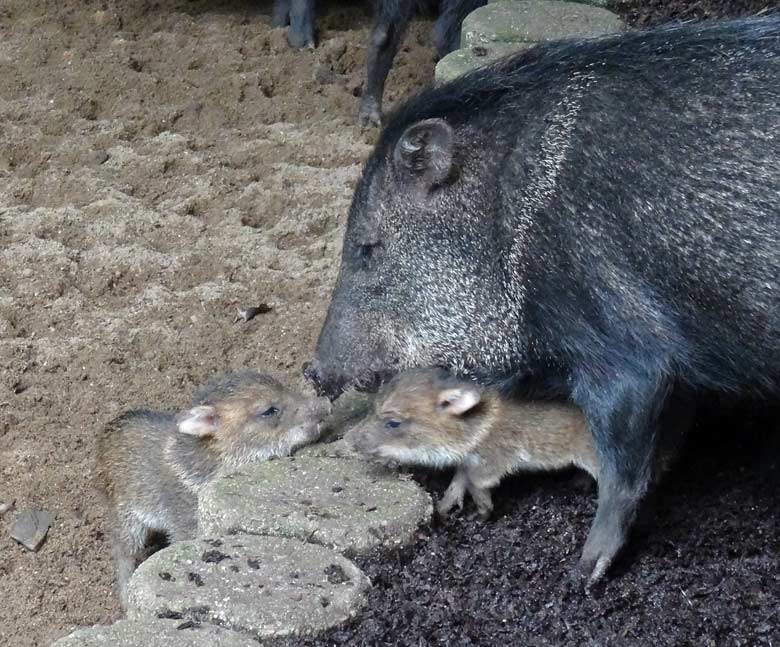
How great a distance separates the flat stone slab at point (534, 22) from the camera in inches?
193

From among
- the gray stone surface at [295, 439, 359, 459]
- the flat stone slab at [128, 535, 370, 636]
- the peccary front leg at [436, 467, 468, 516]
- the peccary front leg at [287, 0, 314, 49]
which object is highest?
the peccary front leg at [287, 0, 314, 49]

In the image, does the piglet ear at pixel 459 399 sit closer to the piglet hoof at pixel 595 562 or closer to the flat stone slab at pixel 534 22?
the piglet hoof at pixel 595 562

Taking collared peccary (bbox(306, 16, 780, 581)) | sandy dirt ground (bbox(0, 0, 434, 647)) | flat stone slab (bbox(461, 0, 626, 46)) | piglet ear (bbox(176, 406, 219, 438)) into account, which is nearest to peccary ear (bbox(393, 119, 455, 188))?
collared peccary (bbox(306, 16, 780, 581))

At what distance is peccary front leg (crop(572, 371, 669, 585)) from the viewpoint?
2861mm

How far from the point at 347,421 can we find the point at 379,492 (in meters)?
0.53

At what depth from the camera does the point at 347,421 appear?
3633 millimetres

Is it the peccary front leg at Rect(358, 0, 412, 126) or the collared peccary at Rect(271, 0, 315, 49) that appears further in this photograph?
the collared peccary at Rect(271, 0, 315, 49)

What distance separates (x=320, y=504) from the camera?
3.05 meters

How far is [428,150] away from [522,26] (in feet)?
6.51

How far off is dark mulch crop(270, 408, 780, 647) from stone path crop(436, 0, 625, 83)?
2020mm

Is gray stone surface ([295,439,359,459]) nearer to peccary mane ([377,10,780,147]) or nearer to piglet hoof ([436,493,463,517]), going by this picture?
piglet hoof ([436,493,463,517])

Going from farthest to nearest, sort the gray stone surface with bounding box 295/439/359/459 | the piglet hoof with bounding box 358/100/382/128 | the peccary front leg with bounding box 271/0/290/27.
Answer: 1. the peccary front leg with bounding box 271/0/290/27
2. the piglet hoof with bounding box 358/100/382/128
3. the gray stone surface with bounding box 295/439/359/459

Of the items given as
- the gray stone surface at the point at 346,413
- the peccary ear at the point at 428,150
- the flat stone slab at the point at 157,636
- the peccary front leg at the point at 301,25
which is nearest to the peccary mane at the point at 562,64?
the peccary ear at the point at 428,150

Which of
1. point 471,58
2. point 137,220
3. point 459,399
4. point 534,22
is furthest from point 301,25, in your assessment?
point 459,399
